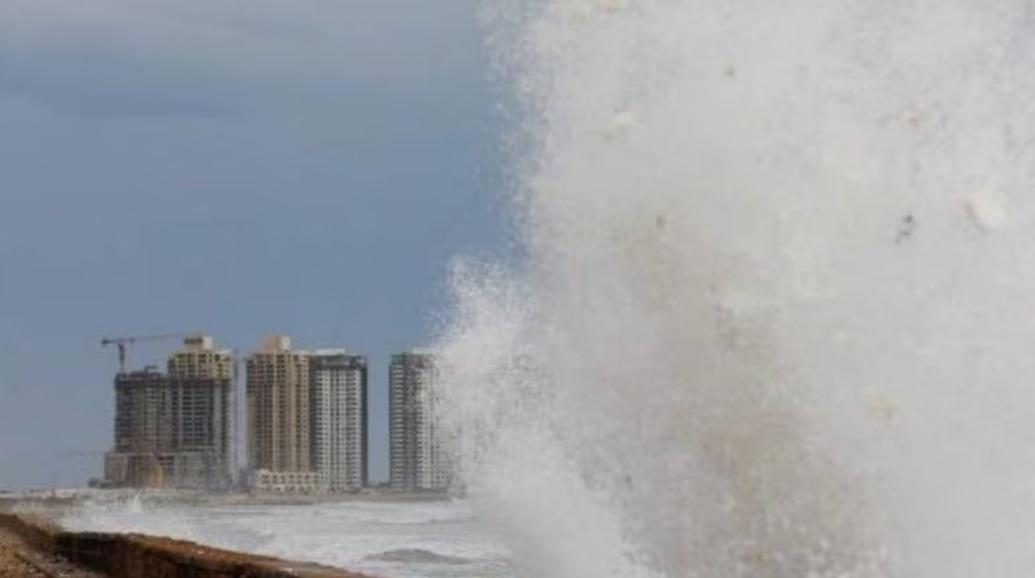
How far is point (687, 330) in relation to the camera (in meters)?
12.1

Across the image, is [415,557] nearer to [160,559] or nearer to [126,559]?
[126,559]

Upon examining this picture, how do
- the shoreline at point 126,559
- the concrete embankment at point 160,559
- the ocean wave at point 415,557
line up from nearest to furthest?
the concrete embankment at point 160,559 < the shoreline at point 126,559 < the ocean wave at point 415,557

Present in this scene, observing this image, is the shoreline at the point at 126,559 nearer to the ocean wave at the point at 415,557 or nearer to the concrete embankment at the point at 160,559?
the concrete embankment at the point at 160,559

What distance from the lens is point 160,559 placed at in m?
15.8

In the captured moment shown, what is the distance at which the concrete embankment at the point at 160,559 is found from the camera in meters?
11.7

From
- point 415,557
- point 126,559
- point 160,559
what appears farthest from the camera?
point 415,557

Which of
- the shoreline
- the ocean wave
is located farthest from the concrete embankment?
the ocean wave

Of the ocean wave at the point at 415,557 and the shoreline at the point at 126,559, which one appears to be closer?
the shoreline at the point at 126,559

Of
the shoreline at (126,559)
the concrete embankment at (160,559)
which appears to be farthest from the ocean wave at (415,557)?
the concrete embankment at (160,559)

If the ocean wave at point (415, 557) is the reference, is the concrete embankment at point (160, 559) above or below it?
above

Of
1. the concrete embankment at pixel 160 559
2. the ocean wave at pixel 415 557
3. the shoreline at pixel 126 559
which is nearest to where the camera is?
the concrete embankment at pixel 160 559

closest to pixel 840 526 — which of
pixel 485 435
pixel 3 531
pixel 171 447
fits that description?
pixel 485 435

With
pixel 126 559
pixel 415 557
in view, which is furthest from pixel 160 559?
pixel 415 557

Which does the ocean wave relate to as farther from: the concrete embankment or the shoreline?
the concrete embankment
